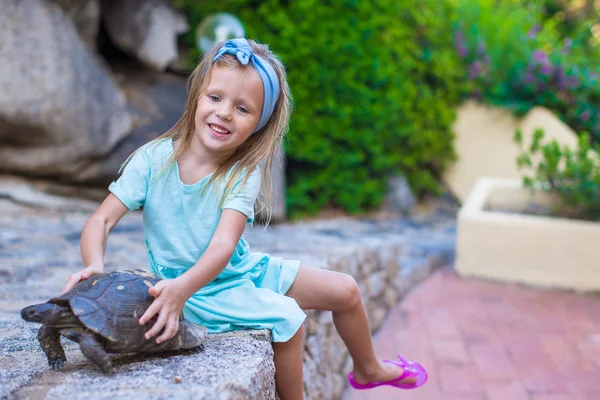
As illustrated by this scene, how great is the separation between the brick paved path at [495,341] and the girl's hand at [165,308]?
1.79 metres

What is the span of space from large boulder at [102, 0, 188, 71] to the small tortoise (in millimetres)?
4468

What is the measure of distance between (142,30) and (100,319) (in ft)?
15.4

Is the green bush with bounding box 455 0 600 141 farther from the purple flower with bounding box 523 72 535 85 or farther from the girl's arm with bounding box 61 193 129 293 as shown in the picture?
the girl's arm with bounding box 61 193 129 293

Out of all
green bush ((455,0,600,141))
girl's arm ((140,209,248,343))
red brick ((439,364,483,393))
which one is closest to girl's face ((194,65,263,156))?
girl's arm ((140,209,248,343))

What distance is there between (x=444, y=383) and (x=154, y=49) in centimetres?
412

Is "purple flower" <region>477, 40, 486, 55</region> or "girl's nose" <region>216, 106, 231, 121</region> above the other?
"girl's nose" <region>216, 106, 231, 121</region>

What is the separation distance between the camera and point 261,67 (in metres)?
1.83

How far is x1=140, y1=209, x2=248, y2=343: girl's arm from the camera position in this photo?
1530mm

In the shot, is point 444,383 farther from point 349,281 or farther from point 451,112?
point 451,112

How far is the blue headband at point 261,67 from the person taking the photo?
5.95 feet

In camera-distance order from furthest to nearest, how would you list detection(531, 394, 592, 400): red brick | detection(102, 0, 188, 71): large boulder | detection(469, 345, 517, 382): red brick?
1. detection(102, 0, 188, 71): large boulder
2. detection(469, 345, 517, 382): red brick
3. detection(531, 394, 592, 400): red brick

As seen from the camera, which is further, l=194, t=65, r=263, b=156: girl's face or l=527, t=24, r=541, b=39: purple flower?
l=527, t=24, r=541, b=39: purple flower

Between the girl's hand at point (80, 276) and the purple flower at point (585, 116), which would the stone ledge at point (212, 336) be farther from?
the purple flower at point (585, 116)

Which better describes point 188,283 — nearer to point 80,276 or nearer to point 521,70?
point 80,276
